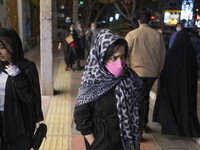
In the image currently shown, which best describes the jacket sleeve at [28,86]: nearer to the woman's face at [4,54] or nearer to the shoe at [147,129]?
the woman's face at [4,54]

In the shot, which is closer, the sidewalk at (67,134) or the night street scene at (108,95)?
the night street scene at (108,95)

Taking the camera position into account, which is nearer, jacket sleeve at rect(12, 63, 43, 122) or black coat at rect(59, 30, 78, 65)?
jacket sleeve at rect(12, 63, 43, 122)

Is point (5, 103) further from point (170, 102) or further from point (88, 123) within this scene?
point (170, 102)

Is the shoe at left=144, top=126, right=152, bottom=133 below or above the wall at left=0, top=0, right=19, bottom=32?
below

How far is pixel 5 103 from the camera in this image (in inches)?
85.3

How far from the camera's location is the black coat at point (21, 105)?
85.0 inches

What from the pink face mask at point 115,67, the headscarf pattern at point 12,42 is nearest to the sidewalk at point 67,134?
the headscarf pattern at point 12,42

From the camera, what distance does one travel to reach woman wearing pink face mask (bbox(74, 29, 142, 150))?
198 cm

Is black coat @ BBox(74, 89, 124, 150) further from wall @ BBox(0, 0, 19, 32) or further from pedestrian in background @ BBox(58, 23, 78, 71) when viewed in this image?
wall @ BBox(0, 0, 19, 32)

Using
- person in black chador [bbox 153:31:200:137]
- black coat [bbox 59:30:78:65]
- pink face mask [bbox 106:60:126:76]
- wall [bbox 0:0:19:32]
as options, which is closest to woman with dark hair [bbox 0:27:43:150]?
pink face mask [bbox 106:60:126:76]

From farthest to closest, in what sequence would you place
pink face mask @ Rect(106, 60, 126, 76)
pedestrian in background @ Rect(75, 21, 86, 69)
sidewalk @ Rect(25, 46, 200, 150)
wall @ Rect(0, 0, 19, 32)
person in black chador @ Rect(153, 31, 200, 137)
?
1. wall @ Rect(0, 0, 19, 32)
2. pedestrian in background @ Rect(75, 21, 86, 69)
3. person in black chador @ Rect(153, 31, 200, 137)
4. sidewalk @ Rect(25, 46, 200, 150)
5. pink face mask @ Rect(106, 60, 126, 76)

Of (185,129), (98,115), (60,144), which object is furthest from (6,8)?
(98,115)

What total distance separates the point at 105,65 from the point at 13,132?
1029 millimetres

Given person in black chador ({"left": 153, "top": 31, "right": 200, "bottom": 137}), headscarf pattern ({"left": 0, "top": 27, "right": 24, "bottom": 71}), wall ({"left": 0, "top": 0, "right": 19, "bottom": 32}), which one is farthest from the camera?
wall ({"left": 0, "top": 0, "right": 19, "bottom": 32})
